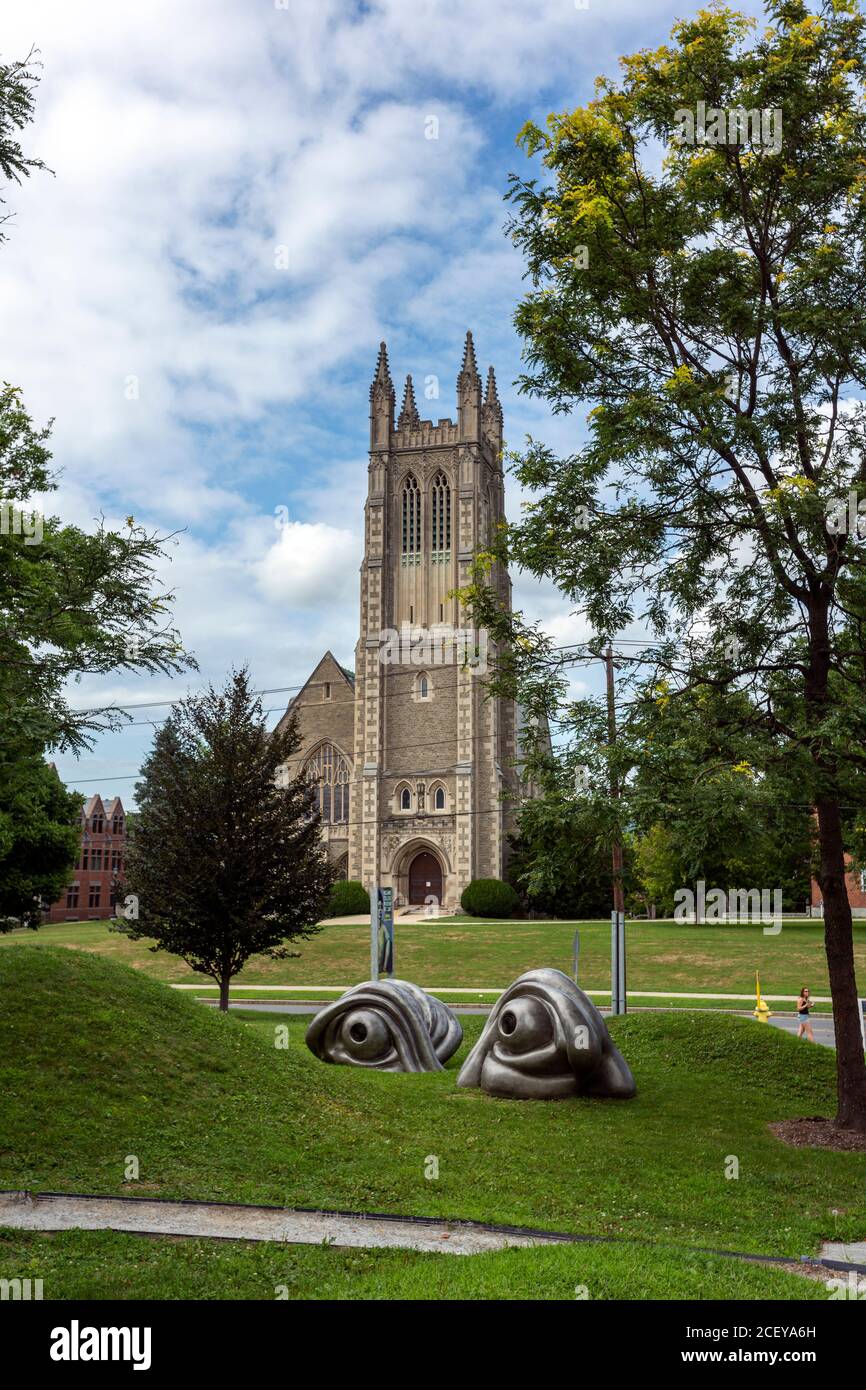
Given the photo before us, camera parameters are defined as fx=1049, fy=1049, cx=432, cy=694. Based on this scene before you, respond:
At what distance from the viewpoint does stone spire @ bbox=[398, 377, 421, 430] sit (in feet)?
228

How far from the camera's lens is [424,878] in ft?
208

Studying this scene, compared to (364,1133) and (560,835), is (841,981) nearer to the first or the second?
(560,835)

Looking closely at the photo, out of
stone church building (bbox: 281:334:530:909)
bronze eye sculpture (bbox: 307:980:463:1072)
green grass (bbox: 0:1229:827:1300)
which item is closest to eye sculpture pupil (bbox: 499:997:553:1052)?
bronze eye sculpture (bbox: 307:980:463:1072)

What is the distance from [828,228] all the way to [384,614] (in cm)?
5330

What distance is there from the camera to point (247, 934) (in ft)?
79.5

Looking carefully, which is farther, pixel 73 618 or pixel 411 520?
pixel 411 520

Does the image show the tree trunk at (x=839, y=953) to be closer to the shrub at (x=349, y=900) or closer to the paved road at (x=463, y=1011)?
the paved road at (x=463, y=1011)

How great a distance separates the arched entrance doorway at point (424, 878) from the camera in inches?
2483

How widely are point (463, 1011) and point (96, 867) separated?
6521 cm

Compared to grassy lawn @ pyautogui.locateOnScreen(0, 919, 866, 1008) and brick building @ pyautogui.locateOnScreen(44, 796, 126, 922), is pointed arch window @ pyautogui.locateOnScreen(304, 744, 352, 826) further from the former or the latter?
grassy lawn @ pyautogui.locateOnScreen(0, 919, 866, 1008)

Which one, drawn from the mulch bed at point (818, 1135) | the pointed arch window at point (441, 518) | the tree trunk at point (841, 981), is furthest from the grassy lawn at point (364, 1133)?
the pointed arch window at point (441, 518)

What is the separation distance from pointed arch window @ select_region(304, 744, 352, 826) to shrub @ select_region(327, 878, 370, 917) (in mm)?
11339

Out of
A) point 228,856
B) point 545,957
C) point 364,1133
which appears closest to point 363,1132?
point 364,1133

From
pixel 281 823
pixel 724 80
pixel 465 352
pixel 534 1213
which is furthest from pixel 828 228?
pixel 465 352
